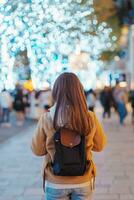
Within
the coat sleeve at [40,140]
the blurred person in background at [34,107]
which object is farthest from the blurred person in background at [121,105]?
the coat sleeve at [40,140]

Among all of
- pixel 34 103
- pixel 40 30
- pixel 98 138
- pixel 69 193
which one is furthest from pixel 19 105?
pixel 69 193

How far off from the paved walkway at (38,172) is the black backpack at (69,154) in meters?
3.78

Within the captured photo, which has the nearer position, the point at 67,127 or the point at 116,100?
the point at 67,127

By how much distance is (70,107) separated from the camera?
452 centimetres

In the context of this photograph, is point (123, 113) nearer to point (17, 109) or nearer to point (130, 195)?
point (17, 109)

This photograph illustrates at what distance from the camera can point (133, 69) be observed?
50.5 metres

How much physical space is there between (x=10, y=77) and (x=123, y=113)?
15.8 m

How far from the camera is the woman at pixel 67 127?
178 inches

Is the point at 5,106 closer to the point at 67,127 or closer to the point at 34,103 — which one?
the point at 34,103

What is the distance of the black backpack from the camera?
4492mm

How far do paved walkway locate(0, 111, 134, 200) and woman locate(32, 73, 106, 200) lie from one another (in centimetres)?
369

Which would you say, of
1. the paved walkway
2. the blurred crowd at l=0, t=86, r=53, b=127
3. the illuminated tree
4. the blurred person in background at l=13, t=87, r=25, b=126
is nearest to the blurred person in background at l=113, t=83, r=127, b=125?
the blurred crowd at l=0, t=86, r=53, b=127

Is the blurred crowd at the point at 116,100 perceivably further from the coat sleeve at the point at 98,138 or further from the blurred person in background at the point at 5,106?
the coat sleeve at the point at 98,138

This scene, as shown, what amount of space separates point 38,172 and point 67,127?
249 inches
